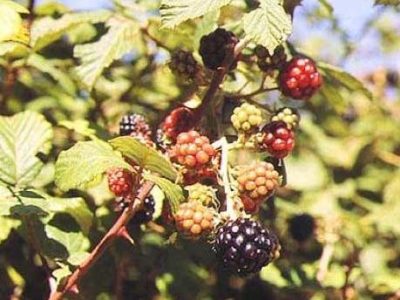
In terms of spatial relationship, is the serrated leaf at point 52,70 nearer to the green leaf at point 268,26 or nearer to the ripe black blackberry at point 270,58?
the ripe black blackberry at point 270,58

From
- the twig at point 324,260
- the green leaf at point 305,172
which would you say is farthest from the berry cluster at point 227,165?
the green leaf at point 305,172

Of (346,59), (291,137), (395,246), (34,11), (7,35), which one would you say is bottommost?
(395,246)

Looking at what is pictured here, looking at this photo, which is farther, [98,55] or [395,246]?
[395,246]

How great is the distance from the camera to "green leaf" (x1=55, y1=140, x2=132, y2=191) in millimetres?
1758

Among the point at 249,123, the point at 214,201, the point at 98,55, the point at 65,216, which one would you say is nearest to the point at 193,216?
the point at 214,201

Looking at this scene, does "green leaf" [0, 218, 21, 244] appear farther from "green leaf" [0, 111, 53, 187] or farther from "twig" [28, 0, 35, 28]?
"twig" [28, 0, 35, 28]

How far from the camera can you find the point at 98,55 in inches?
95.5

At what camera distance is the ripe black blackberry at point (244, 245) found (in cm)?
168

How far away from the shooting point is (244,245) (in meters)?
1.69

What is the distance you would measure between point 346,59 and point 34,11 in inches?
59.8

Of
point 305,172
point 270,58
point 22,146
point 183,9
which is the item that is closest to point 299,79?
point 270,58

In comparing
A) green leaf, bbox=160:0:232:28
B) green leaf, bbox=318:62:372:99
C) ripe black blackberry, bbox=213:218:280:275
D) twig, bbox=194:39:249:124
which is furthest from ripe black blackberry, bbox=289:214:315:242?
green leaf, bbox=160:0:232:28

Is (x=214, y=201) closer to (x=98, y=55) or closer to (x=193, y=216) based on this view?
(x=193, y=216)

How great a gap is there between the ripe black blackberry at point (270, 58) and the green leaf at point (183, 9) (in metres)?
0.29
